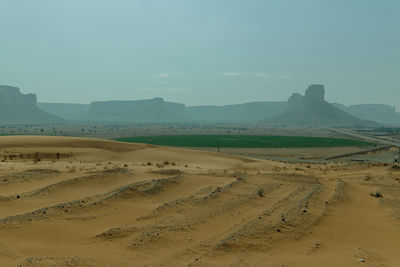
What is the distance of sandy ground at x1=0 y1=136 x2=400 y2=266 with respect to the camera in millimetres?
8258

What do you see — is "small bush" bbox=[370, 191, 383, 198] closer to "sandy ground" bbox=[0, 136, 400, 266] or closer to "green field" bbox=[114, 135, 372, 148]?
"sandy ground" bbox=[0, 136, 400, 266]

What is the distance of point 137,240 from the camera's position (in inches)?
358

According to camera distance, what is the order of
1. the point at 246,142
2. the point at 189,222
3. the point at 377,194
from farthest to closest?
the point at 246,142, the point at 377,194, the point at 189,222

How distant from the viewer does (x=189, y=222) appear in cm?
1078

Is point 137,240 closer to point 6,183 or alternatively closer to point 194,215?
point 194,215

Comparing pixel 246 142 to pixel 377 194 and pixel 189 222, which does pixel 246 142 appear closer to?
pixel 377 194

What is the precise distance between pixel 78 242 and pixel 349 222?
869cm

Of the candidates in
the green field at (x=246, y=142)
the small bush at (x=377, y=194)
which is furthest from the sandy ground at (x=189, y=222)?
the green field at (x=246, y=142)

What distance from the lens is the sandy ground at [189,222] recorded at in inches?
325

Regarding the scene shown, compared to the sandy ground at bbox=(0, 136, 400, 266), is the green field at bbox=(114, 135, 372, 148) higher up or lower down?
lower down

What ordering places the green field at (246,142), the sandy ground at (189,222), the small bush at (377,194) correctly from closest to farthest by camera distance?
the sandy ground at (189,222) < the small bush at (377,194) < the green field at (246,142)

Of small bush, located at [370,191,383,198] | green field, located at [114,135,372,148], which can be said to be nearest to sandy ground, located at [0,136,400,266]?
small bush, located at [370,191,383,198]

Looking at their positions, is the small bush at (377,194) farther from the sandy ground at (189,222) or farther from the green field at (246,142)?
the green field at (246,142)

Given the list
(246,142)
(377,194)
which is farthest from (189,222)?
(246,142)
